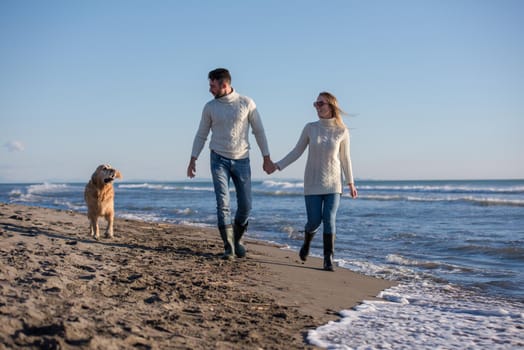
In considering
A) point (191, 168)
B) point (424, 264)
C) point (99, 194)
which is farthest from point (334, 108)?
point (99, 194)

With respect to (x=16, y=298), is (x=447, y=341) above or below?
below

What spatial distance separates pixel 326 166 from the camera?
16.6 feet

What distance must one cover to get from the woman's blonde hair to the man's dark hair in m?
1.02

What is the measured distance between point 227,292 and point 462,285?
265 centimetres

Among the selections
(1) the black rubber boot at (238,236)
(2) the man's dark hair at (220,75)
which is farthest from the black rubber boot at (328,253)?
(2) the man's dark hair at (220,75)

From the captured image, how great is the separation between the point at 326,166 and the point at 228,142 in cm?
108

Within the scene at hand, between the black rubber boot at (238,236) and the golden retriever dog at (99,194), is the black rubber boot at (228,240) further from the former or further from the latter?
the golden retriever dog at (99,194)

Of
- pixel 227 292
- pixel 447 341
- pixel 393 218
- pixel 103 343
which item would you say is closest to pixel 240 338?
→ pixel 103 343

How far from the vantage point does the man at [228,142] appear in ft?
16.4

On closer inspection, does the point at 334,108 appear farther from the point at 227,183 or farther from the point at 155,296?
the point at 155,296

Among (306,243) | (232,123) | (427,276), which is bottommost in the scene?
(427,276)

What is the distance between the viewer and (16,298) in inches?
110

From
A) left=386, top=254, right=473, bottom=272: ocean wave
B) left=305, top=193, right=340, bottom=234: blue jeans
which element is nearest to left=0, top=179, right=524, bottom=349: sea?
left=386, top=254, right=473, bottom=272: ocean wave

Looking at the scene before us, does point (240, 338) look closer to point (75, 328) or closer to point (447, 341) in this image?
point (75, 328)
